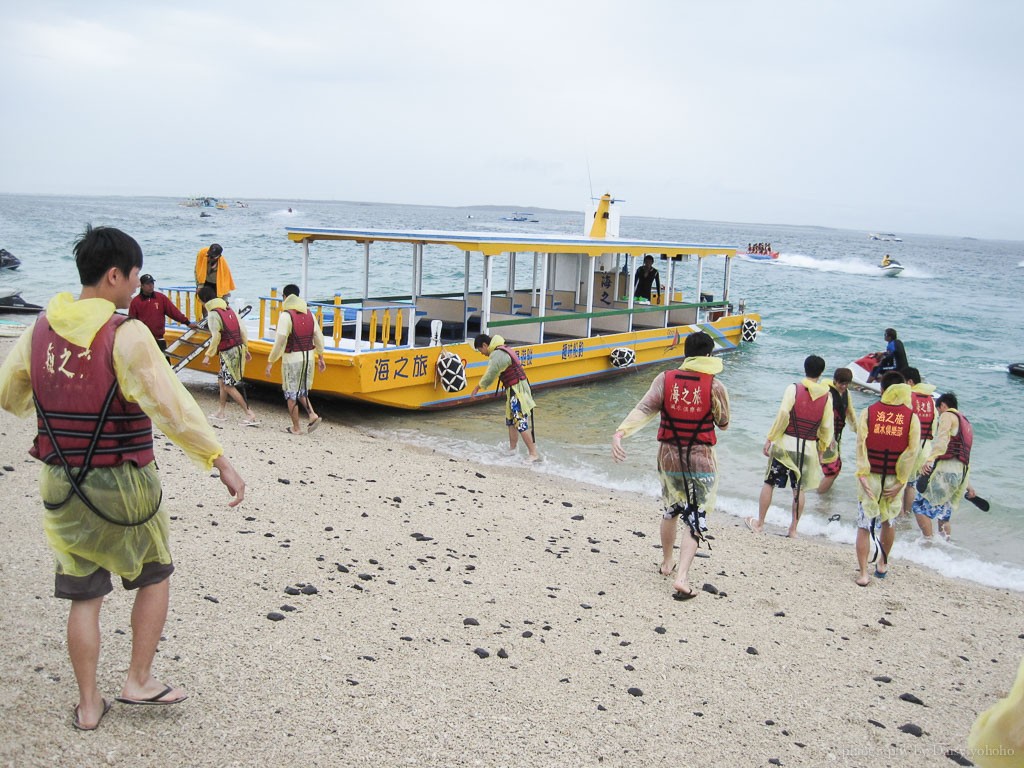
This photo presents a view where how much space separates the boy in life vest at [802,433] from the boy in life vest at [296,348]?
522cm

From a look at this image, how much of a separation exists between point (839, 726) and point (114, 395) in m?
3.66

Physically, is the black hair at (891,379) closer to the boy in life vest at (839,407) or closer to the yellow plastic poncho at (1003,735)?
the boy in life vest at (839,407)

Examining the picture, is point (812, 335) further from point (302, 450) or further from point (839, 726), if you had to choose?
point (839, 726)

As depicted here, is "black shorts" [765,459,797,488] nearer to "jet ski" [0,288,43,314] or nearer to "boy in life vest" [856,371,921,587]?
"boy in life vest" [856,371,921,587]

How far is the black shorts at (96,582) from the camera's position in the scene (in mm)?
3436

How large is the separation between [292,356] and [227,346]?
2.62ft

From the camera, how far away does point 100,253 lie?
335 centimetres

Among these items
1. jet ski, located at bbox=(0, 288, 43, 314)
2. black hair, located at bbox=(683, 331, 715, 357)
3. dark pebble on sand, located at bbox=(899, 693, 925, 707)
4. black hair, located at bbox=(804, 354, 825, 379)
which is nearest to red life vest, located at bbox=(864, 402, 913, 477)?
black hair, located at bbox=(804, 354, 825, 379)

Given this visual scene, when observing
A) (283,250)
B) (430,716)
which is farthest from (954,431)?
(283,250)

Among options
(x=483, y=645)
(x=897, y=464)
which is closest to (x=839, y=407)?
(x=897, y=464)

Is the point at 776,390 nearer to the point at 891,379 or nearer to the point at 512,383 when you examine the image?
the point at 512,383

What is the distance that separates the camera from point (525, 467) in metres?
10.6

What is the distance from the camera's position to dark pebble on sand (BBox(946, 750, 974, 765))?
4.29 meters

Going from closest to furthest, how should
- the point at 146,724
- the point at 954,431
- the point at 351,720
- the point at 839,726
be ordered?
the point at 146,724, the point at 351,720, the point at 839,726, the point at 954,431
